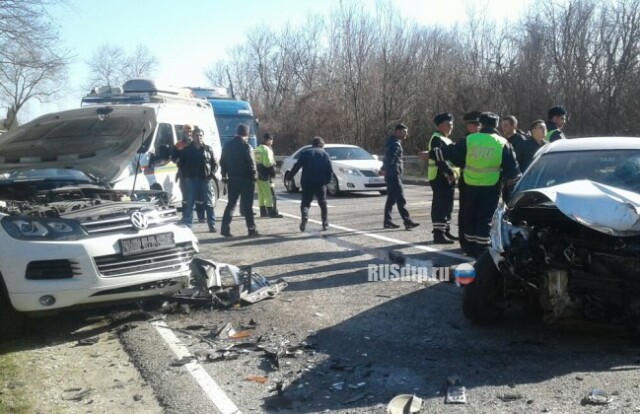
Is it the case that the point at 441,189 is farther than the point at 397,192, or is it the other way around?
the point at 397,192

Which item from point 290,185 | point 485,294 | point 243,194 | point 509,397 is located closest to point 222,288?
point 485,294

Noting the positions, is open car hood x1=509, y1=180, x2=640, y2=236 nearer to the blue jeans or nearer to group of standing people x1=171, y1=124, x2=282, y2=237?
group of standing people x1=171, y1=124, x2=282, y2=237

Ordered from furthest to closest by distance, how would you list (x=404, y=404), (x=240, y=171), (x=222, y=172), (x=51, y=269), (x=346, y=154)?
(x=346, y=154) < (x=222, y=172) < (x=240, y=171) < (x=51, y=269) < (x=404, y=404)

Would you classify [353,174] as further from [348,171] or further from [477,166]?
[477,166]

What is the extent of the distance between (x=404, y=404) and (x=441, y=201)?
604cm

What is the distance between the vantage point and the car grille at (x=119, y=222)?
577 centimetres

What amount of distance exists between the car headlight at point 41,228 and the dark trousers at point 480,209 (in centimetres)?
458

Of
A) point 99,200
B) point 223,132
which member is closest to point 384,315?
point 99,200

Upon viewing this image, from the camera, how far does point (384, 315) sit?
6.14 meters

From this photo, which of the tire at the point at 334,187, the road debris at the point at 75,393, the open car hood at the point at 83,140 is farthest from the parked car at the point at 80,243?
the tire at the point at 334,187

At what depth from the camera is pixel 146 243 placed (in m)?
5.99

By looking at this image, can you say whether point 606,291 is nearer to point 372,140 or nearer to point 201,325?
point 201,325

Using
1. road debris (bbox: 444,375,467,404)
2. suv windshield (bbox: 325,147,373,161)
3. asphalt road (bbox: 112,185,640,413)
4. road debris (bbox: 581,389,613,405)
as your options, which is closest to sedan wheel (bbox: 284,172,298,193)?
suv windshield (bbox: 325,147,373,161)

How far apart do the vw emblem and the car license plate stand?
0.12 meters
